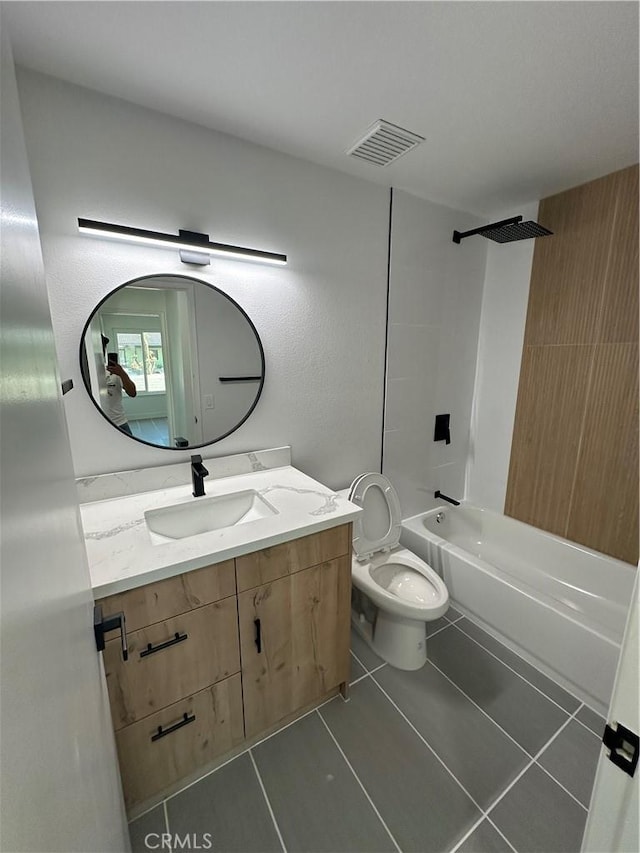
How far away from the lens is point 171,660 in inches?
42.5

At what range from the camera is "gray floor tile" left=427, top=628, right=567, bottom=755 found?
1423mm

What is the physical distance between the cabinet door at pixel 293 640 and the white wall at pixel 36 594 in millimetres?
560

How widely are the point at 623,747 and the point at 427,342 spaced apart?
2.00m

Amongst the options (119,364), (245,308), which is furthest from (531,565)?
(119,364)

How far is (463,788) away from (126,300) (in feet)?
7.21

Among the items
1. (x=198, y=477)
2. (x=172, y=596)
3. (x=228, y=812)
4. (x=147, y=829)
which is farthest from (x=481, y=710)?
(x=198, y=477)

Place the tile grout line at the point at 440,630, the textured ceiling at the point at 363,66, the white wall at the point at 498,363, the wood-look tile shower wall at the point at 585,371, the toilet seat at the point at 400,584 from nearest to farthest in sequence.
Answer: the textured ceiling at the point at 363,66 < the toilet seat at the point at 400,584 < the wood-look tile shower wall at the point at 585,371 < the tile grout line at the point at 440,630 < the white wall at the point at 498,363

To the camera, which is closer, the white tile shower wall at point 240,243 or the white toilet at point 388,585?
the white tile shower wall at point 240,243

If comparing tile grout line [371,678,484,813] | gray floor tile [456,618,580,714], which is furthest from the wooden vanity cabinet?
gray floor tile [456,618,580,714]

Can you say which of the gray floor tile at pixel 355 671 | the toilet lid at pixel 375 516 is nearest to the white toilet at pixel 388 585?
the toilet lid at pixel 375 516

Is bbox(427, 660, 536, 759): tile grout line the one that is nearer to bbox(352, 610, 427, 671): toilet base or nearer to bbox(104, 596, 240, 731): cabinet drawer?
bbox(352, 610, 427, 671): toilet base

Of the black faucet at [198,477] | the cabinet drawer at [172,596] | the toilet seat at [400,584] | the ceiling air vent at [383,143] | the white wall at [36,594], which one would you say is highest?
the ceiling air vent at [383,143]

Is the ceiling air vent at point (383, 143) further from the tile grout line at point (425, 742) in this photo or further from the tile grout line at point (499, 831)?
the tile grout line at point (499, 831)

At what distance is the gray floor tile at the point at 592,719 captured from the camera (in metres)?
1.42
